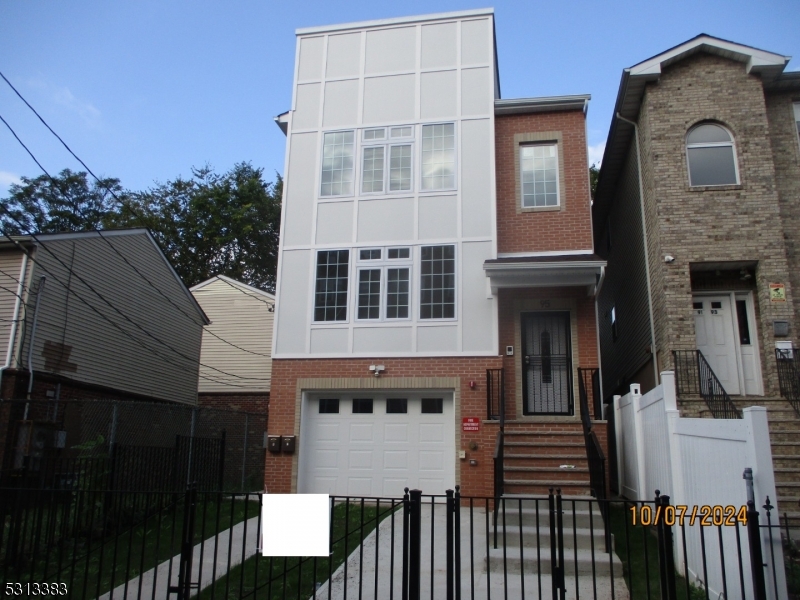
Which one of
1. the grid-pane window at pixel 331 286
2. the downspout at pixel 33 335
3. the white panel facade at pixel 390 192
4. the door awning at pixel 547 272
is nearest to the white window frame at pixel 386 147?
the white panel facade at pixel 390 192

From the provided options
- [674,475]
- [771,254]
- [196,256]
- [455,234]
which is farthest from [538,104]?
[196,256]

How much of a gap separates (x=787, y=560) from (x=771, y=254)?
6515mm

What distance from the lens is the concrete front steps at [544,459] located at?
1054 cm

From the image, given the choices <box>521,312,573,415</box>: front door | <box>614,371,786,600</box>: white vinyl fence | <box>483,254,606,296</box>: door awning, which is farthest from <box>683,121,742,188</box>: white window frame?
<box>614,371,786,600</box>: white vinyl fence

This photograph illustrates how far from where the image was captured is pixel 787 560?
727cm

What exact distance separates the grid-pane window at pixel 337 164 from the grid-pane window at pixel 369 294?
191cm

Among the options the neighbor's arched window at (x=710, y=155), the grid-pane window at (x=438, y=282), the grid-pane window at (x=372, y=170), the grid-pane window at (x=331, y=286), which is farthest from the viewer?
the grid-pane window at (x=372, y=170)

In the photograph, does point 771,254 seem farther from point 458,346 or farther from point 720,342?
point 458,346

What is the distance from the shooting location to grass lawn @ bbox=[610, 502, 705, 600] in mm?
6697

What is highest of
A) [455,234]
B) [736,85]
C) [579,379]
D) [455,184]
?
[736,85]

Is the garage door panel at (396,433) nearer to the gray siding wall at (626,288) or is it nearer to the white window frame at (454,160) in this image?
the white window frame at (454,160)

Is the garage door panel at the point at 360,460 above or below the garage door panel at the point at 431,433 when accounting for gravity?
below

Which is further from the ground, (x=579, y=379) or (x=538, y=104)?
(x=538, y=104)

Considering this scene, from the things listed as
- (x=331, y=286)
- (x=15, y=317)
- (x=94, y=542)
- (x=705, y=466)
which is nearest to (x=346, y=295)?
(x=331, y=286)
